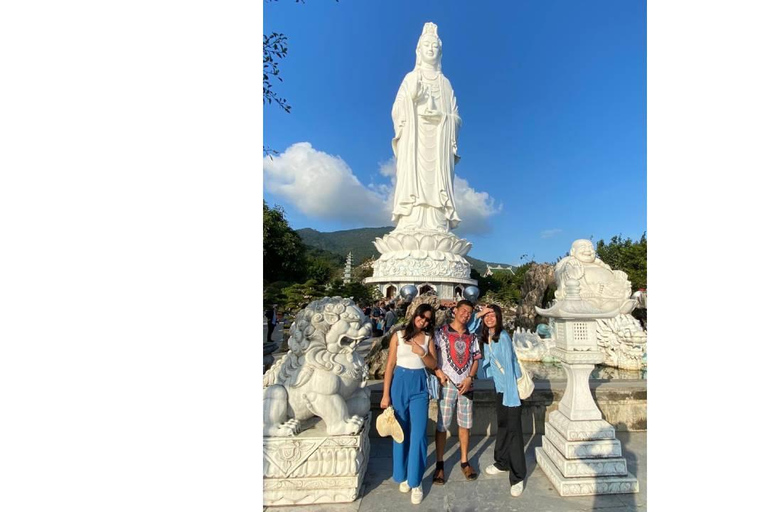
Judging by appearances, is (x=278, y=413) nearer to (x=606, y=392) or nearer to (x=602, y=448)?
(x=602, y=448)

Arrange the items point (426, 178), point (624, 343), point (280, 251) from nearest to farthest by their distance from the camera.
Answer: point (624, 343) < point (426, 178) < point (280, 251)

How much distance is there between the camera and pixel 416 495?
2.62 m

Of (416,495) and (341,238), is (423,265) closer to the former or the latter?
(416,495)

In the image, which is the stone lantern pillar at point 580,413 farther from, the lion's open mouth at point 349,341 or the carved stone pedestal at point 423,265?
the carved stone pedestal at point 423,265

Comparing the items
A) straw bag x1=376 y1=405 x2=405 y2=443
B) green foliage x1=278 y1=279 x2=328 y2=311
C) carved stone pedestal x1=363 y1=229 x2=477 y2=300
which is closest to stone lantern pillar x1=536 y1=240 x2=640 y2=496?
straw bag x1=376 y1=405 x2=405 y2=443

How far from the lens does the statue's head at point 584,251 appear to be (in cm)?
323

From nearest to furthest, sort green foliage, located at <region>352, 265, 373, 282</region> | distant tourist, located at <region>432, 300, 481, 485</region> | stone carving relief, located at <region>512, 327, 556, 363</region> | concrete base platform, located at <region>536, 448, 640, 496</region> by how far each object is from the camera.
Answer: concrete base platform, located at <region>536, 448, 640, 496</region> < distant tourist, located at <region>432, 300, 481, 485</region> < stone carving relief, located at <region>512, 327, 556, 363</region> < green foliage, located at <region>352, 265, 373, 282</region>

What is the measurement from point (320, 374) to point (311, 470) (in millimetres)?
648

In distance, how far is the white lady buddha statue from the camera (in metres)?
14.3

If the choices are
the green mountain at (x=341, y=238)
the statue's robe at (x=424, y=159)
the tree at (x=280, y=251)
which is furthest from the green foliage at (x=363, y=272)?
the green mountain at (x=341, y=238)

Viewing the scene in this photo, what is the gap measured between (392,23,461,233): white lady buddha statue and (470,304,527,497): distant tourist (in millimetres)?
11412

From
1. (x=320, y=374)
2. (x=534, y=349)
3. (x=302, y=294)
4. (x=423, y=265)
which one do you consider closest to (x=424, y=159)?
(x=423, y=265)

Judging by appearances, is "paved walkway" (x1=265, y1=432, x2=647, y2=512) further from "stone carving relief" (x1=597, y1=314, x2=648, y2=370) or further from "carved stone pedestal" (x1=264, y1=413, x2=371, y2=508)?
"stone carving relief" (x1=597, y1=314, x2=648, y2=370)

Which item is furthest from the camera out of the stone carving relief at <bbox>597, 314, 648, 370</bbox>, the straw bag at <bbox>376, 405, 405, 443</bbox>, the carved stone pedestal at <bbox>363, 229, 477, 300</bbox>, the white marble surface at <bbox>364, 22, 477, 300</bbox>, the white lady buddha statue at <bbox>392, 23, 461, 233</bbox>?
the white lady buddha statue at <bbox>392, 23, 461, 233</bbox>
